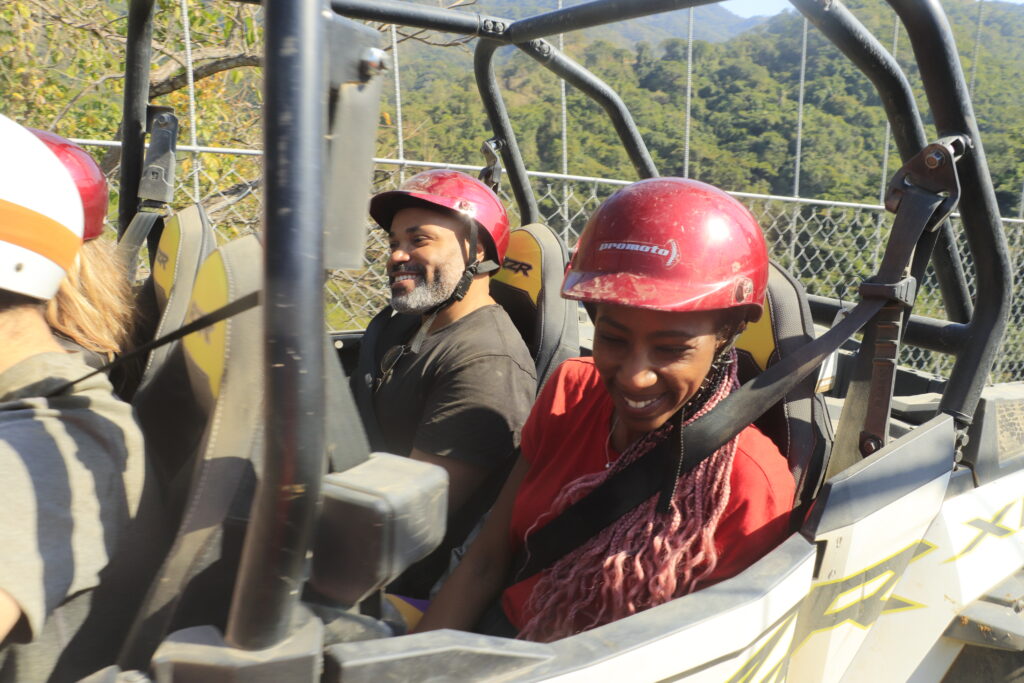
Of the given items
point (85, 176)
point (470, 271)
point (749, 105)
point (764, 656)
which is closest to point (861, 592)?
point (764, 656)

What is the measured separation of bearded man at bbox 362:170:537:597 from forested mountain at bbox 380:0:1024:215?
6.88m

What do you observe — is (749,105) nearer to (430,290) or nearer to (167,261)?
(430,290)

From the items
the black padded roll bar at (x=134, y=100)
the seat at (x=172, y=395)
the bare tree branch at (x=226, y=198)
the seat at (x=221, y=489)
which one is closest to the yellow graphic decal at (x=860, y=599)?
the seat at (x=221, y=489)

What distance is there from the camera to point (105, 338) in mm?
1498

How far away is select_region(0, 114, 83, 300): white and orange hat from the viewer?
3.56 ft

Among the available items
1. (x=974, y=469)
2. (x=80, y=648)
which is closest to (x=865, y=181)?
(x=974, y=469)

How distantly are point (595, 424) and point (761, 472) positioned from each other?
361 mm

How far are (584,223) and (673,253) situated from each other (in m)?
4.02

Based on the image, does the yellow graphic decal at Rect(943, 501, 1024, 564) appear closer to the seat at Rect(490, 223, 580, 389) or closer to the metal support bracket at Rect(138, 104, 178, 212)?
the seat at Rect(490, 223, 580, 389)

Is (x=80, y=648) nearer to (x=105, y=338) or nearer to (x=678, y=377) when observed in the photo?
(x=105, y=338)

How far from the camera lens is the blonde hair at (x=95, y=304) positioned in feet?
4.66

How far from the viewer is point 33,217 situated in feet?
3.64

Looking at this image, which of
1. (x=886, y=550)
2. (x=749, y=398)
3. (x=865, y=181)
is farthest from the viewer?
(x=865, y=181)

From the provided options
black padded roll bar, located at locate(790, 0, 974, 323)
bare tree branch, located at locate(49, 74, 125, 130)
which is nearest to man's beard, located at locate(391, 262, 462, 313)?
black padded roll bar, located at locate(790, 0, 974, 323)
